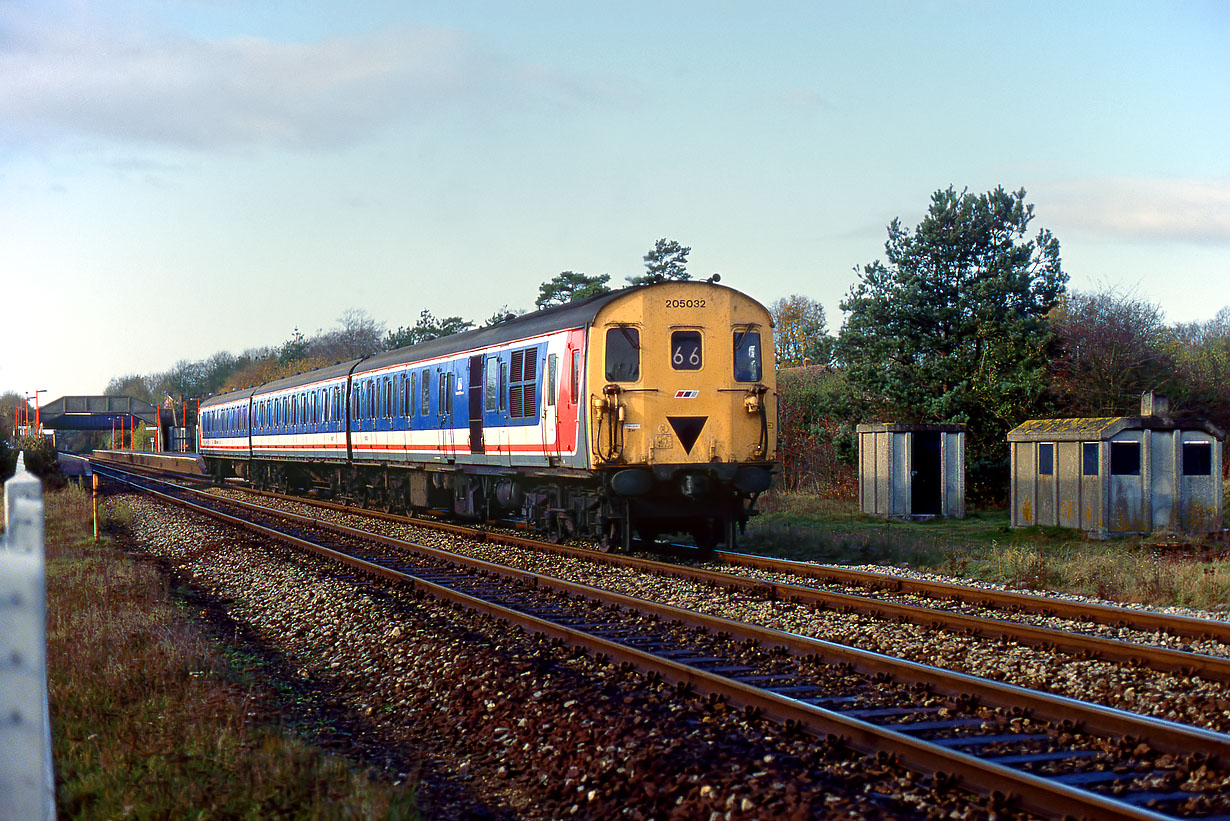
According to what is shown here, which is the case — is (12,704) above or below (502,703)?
above

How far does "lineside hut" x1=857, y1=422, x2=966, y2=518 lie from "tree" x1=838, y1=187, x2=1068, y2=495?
4.88 m

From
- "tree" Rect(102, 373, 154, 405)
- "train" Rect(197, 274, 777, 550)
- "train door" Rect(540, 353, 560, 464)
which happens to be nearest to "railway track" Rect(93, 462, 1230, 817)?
"train" Rect(197, 274, 777, 550)

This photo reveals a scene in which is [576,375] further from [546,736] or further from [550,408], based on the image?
[546,736]

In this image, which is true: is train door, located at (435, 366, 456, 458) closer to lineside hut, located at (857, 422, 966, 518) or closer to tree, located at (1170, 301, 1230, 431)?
lineside hut, located at (857, 422, 966, 518)

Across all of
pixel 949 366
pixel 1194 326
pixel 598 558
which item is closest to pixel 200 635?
pixel 598 558

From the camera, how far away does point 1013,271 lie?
26.7 meters

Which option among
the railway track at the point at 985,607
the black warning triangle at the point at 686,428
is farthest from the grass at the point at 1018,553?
the black warning triangle at the point at 686,428

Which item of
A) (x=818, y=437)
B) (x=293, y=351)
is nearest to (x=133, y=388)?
(x=293, y=351)

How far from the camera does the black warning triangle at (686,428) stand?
1370cm

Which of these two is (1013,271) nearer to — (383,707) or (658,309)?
(658,309)

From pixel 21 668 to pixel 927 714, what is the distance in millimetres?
5165

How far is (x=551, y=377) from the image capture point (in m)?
14.5

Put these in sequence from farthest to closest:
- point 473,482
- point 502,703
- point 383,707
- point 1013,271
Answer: point 1013,271, point 473,482, point 383,707, point 502,703

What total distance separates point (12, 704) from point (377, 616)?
8.12m
